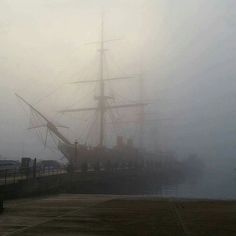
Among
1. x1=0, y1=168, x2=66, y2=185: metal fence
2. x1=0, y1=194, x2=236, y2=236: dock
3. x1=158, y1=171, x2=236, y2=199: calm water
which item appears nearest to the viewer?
x1=0, y1=194, x2=236, y2=236: dock

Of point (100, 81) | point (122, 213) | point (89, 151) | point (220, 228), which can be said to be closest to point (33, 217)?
point (122, 213)

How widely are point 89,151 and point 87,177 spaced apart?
A: 31.9 metres

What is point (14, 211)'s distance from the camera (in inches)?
694

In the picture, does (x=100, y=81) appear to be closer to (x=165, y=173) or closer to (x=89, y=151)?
(x=89, y=151)

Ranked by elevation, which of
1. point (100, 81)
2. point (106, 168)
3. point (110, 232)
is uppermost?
point (100, 81)

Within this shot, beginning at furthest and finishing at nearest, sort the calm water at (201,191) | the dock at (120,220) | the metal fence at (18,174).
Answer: the calm water at (201,191), the metal fence at (18,174), the dock at (120,220)

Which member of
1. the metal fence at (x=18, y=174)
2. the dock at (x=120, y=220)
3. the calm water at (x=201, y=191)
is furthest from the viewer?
the calm water at (x=201, y=191)

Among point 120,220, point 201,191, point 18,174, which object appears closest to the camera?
point 120,220

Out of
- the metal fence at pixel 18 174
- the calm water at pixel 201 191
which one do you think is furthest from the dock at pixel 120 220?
the calm water at pixel 201 191

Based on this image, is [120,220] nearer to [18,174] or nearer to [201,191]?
[18,174]

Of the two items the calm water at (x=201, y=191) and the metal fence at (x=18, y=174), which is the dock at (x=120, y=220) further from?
the calm water at (x=201, y=191)

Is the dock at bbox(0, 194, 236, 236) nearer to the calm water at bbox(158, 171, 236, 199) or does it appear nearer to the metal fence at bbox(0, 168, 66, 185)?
the metal fence at bbox(0, 168, 66, 185)

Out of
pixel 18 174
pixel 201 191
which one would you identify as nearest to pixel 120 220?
pixel 18 174

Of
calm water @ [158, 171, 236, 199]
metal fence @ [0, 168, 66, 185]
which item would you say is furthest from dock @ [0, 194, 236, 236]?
calm water @ [158, 171, 236, 199]
